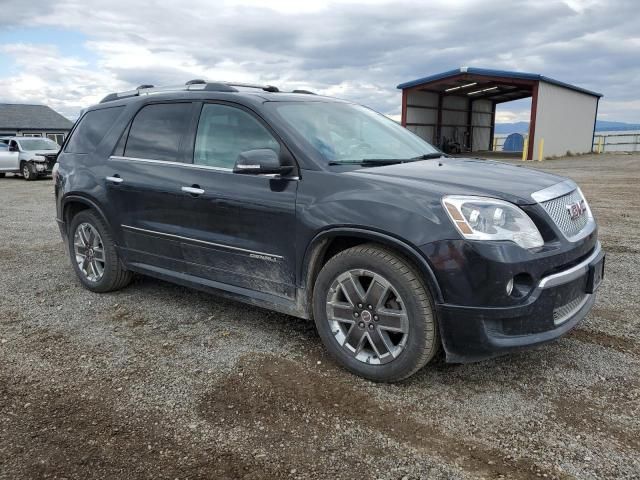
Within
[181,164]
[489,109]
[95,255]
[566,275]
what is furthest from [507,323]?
[489,109]

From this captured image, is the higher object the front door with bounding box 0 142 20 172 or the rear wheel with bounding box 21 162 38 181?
the front door with bounding box 0 142 20 172

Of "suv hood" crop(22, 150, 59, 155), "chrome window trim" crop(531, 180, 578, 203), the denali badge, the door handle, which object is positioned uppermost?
"chrome window trim" crop(531, 180, 578, 203)

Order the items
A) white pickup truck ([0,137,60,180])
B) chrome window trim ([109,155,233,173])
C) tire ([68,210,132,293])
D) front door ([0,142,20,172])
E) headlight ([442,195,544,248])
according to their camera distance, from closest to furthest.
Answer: headlight ([442,195,544,248])
chrome window trim ([109,155,233,173])
tire ([68,210,132,293])
white pickup truck ([0,137,60,180])
front door ([0,142,20,172])

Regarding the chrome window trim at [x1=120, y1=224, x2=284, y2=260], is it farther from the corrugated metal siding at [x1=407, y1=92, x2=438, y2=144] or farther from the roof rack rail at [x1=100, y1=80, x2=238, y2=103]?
the corrugated metal siding at [x1=407, y1=92, x2=438, y2=144]

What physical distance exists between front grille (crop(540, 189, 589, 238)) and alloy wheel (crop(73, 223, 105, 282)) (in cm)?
381

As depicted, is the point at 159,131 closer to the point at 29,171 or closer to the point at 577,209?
the point at 577,209

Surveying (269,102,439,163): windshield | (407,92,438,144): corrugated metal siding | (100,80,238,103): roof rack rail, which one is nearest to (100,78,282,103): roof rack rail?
(100,80,238,103): roof rack rail

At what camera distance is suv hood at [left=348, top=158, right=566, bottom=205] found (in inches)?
119

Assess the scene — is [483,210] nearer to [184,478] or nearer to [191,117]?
[184,478]

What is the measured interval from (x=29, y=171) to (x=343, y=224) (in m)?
19.4

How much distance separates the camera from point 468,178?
327cm

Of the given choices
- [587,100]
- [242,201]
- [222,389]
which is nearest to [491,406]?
[222,389]

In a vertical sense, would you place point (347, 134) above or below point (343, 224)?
above

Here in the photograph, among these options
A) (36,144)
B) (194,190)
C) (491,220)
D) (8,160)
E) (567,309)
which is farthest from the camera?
(36,144)
